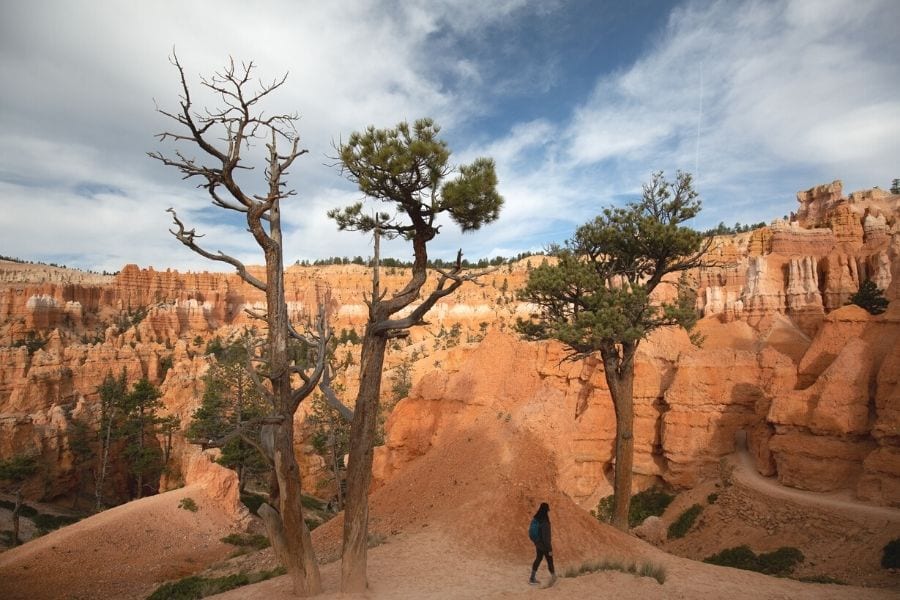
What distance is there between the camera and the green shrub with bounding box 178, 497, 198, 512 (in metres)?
22.5

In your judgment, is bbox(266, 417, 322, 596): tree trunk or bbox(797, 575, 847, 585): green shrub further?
bbox(797, 575, 847, 585): green shrub

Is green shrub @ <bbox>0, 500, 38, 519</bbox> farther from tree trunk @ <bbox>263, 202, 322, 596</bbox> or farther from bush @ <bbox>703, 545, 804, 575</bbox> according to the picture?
bush @ <bbox>703, 545, 804, 575</bbox>

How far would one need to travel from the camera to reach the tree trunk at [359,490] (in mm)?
7754

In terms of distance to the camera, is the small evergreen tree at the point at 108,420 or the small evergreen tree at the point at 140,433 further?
the small evergreen tree at the point at 108,420

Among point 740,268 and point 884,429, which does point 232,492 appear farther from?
point 740,268

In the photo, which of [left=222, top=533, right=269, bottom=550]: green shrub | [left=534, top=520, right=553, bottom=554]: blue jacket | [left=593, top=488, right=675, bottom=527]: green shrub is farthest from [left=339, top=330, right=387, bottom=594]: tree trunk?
[left=222, top=533, right=269, bottom=550]: green shrub

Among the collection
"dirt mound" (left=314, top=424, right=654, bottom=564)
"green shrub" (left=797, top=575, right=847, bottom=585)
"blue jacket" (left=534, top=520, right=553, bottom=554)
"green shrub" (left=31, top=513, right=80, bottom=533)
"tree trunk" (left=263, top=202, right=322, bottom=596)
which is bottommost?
"green shrub" (left=31, top=513, right=80, bottom=533)

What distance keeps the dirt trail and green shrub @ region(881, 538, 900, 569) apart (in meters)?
0.91

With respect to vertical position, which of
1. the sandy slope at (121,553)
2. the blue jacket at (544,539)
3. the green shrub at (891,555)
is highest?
the blue jacket at (544,539)

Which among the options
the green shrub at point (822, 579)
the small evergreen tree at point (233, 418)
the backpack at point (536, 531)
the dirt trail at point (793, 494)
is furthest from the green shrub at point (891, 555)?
the small evergreen tree at point (233, 418)

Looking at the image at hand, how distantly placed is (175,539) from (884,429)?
26567 millimetres

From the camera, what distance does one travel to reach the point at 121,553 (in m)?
18.9

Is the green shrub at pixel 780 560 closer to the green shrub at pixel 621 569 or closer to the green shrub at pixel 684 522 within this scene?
the green shrub at pixel 684 522

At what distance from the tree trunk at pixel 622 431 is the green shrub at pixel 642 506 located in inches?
234
